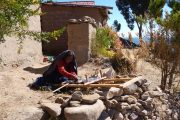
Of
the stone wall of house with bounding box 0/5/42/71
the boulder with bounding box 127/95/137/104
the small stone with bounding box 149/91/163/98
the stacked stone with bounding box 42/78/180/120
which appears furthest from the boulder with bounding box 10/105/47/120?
the small stone with bounding box 149/91/163/98

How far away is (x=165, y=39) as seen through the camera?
996cm

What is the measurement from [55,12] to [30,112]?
34.4 ft

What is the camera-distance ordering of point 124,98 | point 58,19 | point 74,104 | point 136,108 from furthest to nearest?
point 58,19, point 136,108, point 124,98, point 74,104

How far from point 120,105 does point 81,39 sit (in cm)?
441

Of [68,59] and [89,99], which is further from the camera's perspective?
[68,59]

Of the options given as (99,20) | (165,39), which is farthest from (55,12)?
(165,39)

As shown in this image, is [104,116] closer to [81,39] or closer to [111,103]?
[111,103]

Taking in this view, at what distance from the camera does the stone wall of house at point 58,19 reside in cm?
1586

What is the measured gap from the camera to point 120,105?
7602mm

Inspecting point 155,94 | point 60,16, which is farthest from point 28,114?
point 60,16

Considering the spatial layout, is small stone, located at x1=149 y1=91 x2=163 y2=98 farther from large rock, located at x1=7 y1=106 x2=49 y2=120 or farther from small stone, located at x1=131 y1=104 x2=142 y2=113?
large rock, located at x1=7 y1=106 x2=49 y2=120

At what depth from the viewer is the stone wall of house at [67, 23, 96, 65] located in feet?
38.1

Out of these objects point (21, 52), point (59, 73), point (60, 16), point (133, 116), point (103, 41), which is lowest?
point (133, 116)

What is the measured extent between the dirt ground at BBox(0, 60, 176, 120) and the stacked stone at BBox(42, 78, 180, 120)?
1.50 feet
